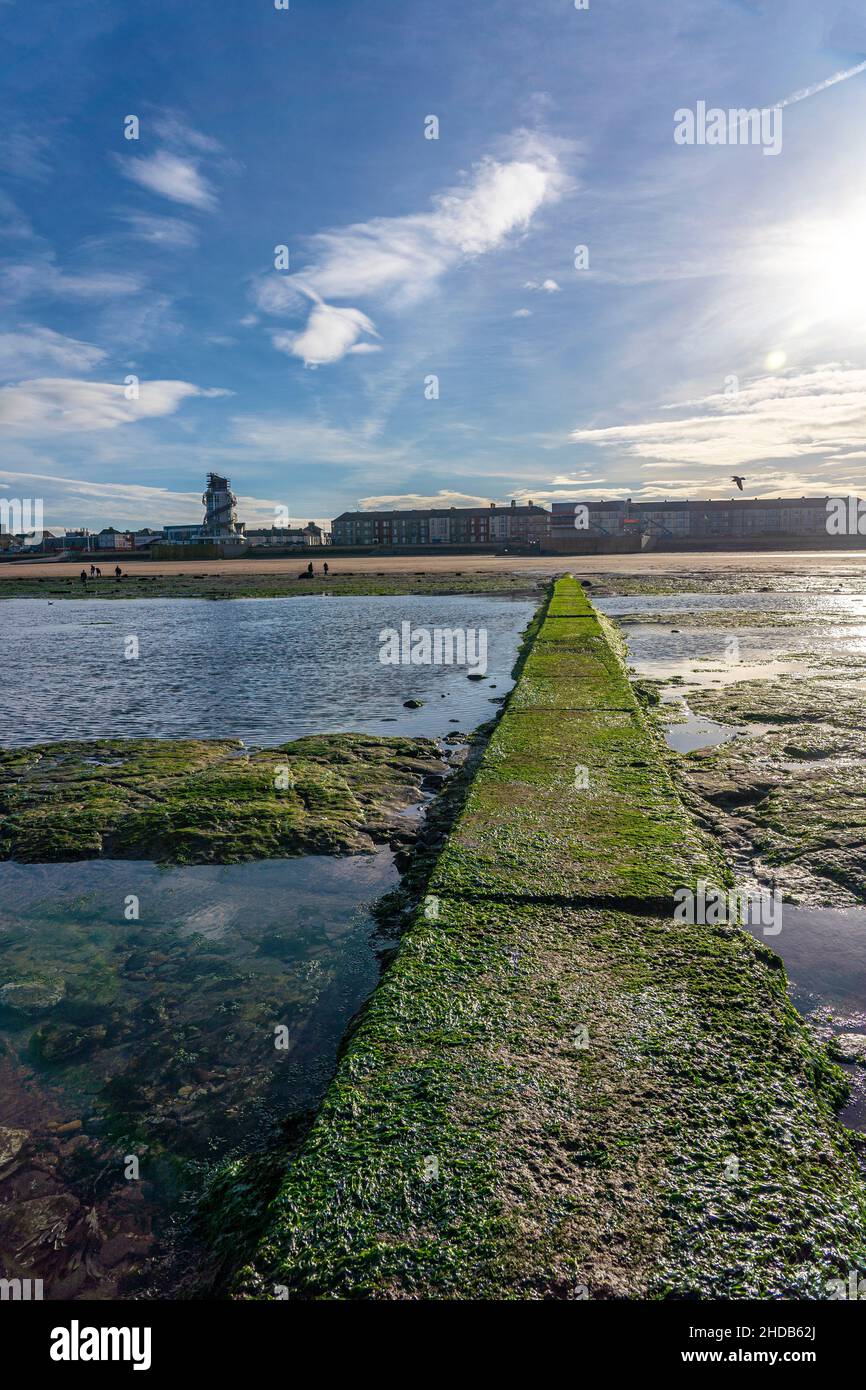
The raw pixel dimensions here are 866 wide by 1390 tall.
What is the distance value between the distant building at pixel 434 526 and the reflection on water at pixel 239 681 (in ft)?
461

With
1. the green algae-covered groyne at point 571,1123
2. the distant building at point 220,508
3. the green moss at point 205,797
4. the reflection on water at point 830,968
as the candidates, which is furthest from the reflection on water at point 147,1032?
the distant building at point 220,508

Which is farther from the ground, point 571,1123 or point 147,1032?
point 571,1123

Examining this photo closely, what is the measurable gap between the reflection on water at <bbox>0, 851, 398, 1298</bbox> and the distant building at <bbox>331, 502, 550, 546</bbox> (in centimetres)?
16478

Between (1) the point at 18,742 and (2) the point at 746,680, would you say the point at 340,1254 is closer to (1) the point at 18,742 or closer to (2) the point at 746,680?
(1) the point at 18,742

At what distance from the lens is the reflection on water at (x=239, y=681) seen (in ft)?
43.5

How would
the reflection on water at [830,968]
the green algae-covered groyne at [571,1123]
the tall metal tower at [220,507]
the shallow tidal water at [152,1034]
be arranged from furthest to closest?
the tall metal tower at [220,507] < the reflection on water at [830,968] < the shallow tidal water at [152,1034] < the green algae-covered groyne at [571,1123]

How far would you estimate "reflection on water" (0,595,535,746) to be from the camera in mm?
13266

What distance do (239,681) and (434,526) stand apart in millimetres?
159623

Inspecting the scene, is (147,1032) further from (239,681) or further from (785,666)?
(785,666)

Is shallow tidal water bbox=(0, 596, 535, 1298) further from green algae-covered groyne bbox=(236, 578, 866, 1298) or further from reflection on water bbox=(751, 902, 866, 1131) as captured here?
reflection on water bbox=(751, 902, 866, 1131)

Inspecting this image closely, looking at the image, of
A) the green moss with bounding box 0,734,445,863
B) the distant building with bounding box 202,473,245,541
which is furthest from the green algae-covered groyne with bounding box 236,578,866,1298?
the distant building with bounding box 202,473,245,541

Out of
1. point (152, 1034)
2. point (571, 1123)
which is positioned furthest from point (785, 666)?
point (571, 1123)

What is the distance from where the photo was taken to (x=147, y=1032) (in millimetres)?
4715

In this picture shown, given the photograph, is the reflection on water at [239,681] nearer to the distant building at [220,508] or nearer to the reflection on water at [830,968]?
the reflection on water at [830,968]
